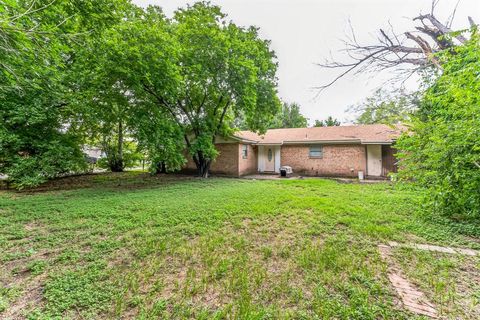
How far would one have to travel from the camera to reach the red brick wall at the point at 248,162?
13.8 metres

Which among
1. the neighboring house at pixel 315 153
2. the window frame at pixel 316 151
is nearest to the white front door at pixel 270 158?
the neighboring house at pixel 315 153

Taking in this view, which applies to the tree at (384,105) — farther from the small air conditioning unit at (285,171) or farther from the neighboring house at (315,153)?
the small air conditioning unit at (285,171)

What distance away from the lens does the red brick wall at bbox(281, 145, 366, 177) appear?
1286 centimetres

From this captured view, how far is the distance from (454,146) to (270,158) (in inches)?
474

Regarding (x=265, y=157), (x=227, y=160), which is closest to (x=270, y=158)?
(x=265, y=157)

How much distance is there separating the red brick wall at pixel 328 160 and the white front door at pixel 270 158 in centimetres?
77

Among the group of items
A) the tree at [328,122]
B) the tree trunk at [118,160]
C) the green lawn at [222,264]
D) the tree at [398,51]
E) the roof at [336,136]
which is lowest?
the green lawn at [222,264]

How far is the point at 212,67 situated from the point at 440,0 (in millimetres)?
8421

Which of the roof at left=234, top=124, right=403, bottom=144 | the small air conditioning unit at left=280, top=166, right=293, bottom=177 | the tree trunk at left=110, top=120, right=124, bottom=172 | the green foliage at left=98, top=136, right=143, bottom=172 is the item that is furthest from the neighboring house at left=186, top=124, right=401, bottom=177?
the tree trunk at left=110, top=120, right=124, bottom=172

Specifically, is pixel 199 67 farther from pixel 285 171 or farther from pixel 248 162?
pixel 285 171

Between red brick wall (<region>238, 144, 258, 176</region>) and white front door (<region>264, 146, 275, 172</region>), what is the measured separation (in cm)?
90

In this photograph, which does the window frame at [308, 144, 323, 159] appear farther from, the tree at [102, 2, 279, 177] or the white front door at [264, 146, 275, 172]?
the tree at [102, 2, 279, 177]

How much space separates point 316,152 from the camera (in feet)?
45.7

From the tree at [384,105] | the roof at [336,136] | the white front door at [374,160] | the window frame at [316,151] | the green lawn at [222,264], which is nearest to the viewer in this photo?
the green lawn at [222,264]
